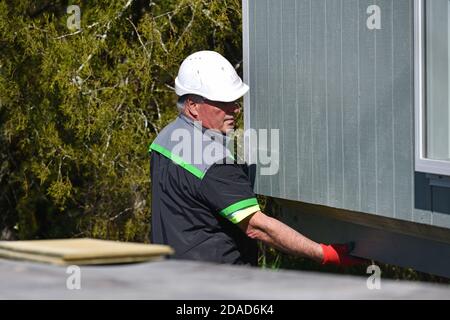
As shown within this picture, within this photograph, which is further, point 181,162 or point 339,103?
point 339,103

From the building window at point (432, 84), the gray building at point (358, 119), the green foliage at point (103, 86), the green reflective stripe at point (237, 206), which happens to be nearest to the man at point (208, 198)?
the green reflective stripe at point (237, 206)

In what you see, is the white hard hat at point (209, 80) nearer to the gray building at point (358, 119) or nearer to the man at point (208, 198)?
the man at point (208, 198)

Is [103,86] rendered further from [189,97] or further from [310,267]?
[189,97]

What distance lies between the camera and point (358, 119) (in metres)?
6.35

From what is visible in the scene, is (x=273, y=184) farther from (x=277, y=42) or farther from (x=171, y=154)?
(x=171, y=154)

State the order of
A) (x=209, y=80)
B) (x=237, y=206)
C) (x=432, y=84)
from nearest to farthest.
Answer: (x=237, y=206), (x=432, y=84), (x=209, y=80)

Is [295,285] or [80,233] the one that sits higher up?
[295,285]

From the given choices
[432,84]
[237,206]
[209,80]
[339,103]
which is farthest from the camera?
[339,103]

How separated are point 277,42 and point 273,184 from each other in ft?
3.07

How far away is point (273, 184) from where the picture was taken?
750 centimetres

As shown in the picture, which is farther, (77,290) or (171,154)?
(171,154)

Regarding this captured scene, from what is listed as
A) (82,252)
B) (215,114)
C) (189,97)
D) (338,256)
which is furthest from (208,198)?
(82,252)

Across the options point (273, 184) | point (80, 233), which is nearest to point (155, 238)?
point (273, 184)

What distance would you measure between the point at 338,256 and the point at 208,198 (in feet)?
2.76
